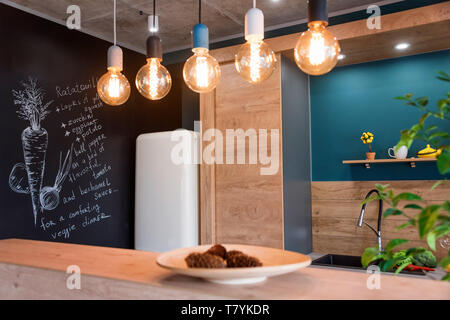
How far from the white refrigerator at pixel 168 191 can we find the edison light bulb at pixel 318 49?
192 cm

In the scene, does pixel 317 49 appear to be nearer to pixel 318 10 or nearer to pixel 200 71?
pixel 318 10

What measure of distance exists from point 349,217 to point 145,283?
7.45ft

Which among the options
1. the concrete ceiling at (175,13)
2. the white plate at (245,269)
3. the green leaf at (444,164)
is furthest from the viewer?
the concrete ceiling at (175,13)

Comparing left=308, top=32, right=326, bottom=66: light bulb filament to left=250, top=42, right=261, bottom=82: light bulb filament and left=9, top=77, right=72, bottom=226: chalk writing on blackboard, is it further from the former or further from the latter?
left=9, top=77, right=72, bottom=226: chalk writing on blackboard

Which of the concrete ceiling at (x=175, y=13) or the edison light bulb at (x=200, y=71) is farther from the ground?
the concrete ceiling at (x=175, y=13)

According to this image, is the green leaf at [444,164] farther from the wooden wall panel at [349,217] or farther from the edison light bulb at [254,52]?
the wooden wall panel at [349,217]

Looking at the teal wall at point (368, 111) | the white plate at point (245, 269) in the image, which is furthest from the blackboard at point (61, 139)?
the white plate at point (245, 269)

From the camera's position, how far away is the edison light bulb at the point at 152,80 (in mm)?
1857

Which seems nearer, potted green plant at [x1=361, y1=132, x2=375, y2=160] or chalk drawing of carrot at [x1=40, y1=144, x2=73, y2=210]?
potted green plant at [x1=361, y1=132, x2=375, y2=160]

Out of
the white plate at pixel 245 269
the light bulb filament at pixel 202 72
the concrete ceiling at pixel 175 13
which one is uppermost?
the concrete ceiling at pixel 175 13

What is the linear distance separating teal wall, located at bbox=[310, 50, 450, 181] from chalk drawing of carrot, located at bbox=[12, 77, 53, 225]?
217 cm

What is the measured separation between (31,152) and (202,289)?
2.42m

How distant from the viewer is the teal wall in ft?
9.46

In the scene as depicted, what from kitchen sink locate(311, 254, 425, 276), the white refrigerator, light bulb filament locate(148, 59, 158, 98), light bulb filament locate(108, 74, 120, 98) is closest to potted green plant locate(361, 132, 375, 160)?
kitchen sink locate(311, 254, 425, 276)
